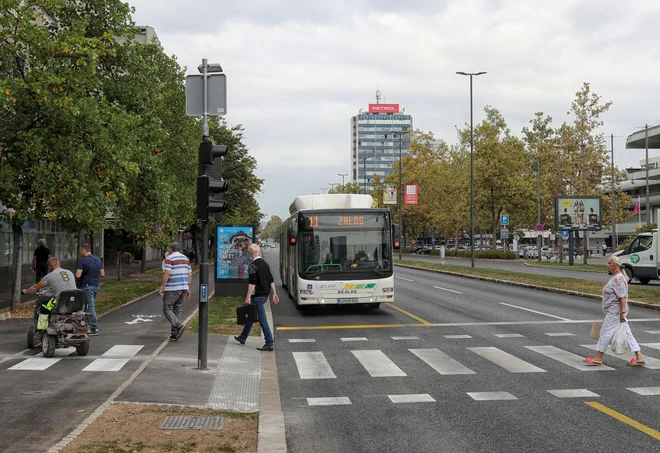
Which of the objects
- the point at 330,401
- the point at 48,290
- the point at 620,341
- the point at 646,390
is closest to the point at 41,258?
the point at 48,290

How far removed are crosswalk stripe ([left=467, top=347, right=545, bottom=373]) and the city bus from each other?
578 cm

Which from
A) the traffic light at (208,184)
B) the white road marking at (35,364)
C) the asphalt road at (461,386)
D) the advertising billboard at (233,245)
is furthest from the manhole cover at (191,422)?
the advertising billboard at (233,245)

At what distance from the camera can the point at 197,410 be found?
7258 millimetres

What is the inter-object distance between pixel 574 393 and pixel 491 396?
1031 millimetres

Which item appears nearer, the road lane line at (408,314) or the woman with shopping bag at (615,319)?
the woman with shopping bag at (615,319)

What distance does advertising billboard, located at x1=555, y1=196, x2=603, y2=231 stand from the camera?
160 ft

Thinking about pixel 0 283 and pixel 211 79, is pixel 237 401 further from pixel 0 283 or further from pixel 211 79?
pixel 0 283

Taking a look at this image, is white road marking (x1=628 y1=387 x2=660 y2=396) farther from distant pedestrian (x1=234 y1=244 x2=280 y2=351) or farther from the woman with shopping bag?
distant pedestrian (x1=234 y1=244 x2=280 y2=351)

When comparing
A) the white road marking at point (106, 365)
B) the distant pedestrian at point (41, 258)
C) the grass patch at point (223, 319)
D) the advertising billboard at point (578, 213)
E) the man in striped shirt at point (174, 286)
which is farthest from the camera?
the advertising billboard at point (578, 213)

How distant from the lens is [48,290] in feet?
37.8

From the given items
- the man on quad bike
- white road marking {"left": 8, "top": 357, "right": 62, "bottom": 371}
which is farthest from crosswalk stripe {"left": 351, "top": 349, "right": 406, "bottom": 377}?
the man on quad bike

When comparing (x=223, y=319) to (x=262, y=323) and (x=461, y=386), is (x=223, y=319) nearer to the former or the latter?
(x=262, y=323)

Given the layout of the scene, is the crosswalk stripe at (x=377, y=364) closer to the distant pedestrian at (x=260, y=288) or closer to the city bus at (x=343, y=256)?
the distant pedestrian at (x=260, y=288)

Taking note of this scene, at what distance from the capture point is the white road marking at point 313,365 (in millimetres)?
9758
